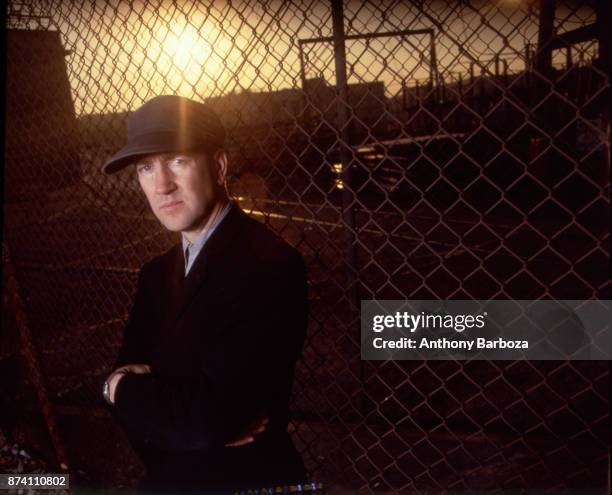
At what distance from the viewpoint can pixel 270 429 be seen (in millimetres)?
1813

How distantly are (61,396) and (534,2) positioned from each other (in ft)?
14.7

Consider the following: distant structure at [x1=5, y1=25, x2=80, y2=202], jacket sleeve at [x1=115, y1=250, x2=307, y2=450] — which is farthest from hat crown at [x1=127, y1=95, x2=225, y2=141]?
distant structure at [x1=5, y1=25, x2=80, y2=202]

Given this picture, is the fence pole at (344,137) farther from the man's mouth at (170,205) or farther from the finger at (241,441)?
the finger at (241,441)

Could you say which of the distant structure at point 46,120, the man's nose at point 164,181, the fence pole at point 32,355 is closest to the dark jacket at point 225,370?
the man's nose at point 164,181

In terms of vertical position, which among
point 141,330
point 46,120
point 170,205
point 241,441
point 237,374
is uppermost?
point 46,120

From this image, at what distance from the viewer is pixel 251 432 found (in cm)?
175

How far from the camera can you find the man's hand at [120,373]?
76.2 inches

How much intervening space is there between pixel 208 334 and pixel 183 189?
24.0 inches

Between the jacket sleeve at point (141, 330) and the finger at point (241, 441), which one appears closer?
the finger at point (241, 441)

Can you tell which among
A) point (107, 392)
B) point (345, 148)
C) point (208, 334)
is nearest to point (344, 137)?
point (345, 148)

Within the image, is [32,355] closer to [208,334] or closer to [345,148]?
[208,334]

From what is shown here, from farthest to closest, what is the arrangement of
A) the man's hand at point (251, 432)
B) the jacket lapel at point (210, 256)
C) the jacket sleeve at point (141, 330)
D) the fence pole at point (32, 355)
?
the fence pole at point (32, 355) → the jacket sleeve at point (141, 330) → the jacket lapel at point (210, 256) → the man's hand at point (251, 432)

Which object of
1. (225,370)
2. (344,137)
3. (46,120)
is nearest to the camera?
(225,370)

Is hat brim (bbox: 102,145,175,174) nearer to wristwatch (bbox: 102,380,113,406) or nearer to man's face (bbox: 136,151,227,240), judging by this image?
man's face (bbox: 136,151,227,240)
